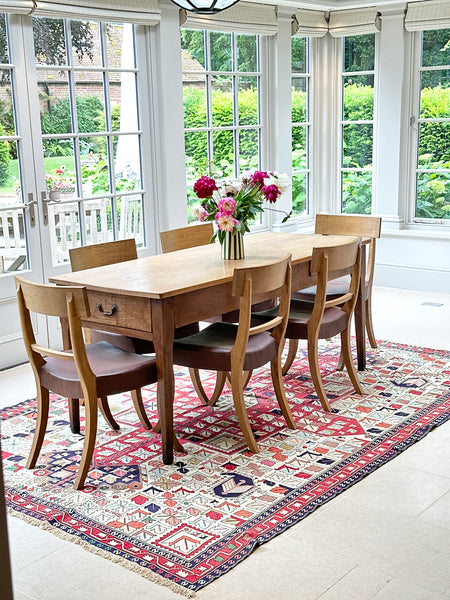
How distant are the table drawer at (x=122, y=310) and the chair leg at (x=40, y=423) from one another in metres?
0.41

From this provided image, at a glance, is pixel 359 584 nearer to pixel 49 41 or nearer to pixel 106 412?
pixel 106 412

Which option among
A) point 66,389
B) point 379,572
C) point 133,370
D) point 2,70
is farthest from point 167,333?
point 2,70

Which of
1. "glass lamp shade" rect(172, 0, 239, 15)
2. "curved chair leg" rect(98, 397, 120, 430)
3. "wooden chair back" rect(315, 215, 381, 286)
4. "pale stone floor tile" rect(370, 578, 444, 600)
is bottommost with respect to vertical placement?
"pale stone floor tile" rect(370, 578, 444, 600)

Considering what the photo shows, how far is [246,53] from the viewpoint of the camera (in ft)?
20.8

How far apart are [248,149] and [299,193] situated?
34.6 inches

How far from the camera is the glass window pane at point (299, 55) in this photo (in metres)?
6.81

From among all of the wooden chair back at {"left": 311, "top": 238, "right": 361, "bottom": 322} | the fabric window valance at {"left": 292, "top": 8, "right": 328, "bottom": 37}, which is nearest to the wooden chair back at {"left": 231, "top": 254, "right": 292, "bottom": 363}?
the wooden chair back at {"left": 311, "top": 238, "right": 361, "bottom": 322}

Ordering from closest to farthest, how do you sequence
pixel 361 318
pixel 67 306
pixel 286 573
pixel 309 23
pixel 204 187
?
pixel 286 573
pixel 67 306
pixel 204 187
pixel 361 318
pixel 309 23

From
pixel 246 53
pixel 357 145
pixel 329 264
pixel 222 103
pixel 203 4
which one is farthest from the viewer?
pixel 357 145

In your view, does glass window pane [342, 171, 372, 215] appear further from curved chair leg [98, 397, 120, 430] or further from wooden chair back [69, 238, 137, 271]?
curved chair leg [98, 397, 120, 430]

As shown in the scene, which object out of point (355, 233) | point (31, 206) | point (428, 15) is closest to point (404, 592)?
point (355, 233)

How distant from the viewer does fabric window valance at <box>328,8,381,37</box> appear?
257 inches

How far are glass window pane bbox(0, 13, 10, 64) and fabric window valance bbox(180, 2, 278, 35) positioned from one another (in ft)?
4.71

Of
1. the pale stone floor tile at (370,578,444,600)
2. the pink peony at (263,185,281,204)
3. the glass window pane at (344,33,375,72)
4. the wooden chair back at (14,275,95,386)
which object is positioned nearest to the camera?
the pale stone floor tile at (370,578,444,600)
